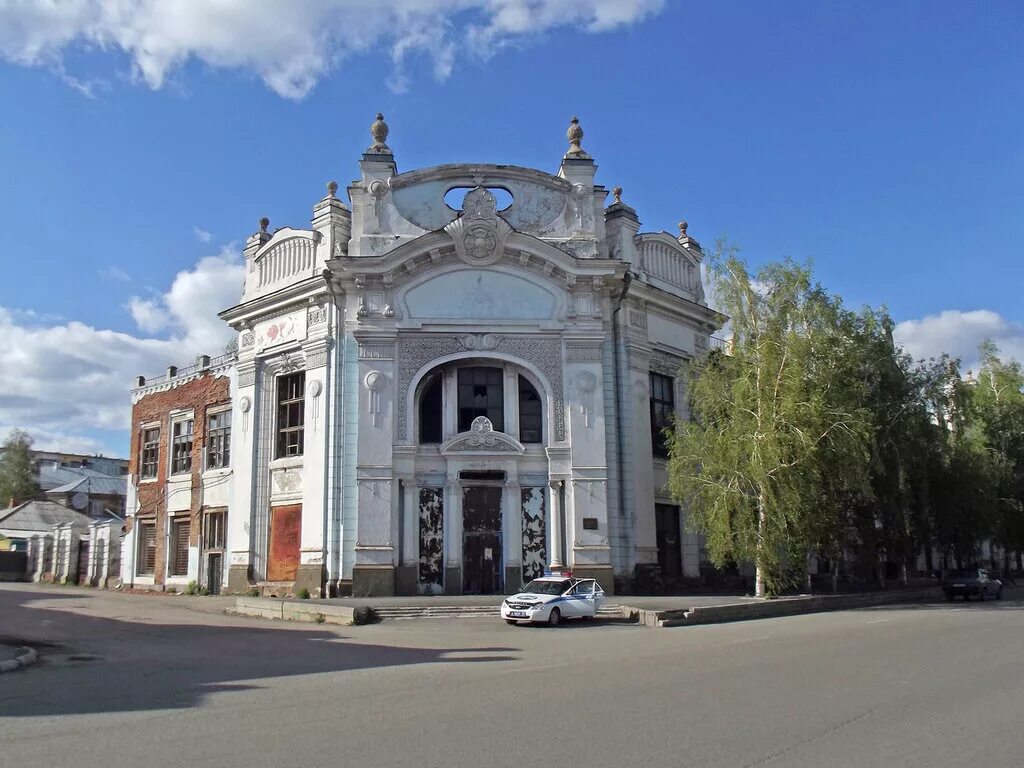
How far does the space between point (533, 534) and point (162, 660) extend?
49.4 ft

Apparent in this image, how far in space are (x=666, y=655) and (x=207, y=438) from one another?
25.1m

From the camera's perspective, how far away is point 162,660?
14.6m

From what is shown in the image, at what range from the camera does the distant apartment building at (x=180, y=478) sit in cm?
3344

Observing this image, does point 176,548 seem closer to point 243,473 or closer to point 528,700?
point 243,473

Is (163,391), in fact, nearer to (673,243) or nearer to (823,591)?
(673,243)

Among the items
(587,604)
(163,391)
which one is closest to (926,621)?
(587,604)

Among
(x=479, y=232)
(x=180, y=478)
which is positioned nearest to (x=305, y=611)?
(x=479, y=232)

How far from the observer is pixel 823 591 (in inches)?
1353

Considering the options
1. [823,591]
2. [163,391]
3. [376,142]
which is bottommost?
[823,591]

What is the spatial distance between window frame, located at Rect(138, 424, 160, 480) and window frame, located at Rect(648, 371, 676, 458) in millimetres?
20394

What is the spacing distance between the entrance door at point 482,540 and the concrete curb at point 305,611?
225 inches

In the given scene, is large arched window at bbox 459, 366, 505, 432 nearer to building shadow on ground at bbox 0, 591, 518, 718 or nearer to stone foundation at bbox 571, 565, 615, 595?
stone foundation at bbox 571, 565, 615, 595

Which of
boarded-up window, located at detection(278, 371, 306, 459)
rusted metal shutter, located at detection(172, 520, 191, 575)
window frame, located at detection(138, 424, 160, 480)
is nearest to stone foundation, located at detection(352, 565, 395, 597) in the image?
boarded-up window, located at detection(278, 371, 306, 459)

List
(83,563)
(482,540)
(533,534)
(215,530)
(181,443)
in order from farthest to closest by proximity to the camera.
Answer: (83,563), (181,443), (215,530), (533,534), (482,540)
